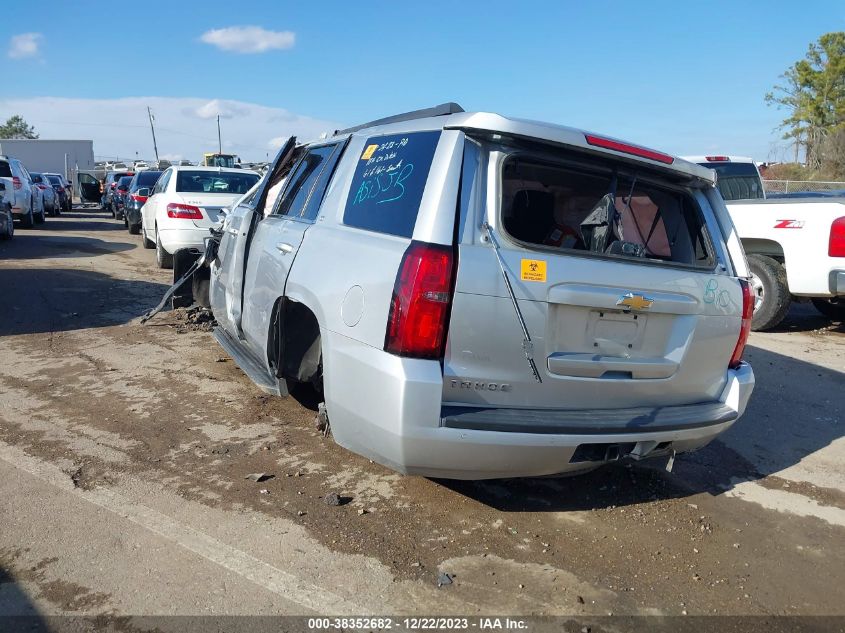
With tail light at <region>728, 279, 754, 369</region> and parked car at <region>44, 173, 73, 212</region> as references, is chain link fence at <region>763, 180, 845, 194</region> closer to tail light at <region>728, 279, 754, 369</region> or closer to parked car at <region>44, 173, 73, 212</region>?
tail light at <region>728, 279, 754, 369</region>

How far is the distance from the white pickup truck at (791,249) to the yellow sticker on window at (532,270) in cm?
537

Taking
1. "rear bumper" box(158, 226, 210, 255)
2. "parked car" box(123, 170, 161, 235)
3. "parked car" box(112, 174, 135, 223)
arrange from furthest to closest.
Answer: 1. "parked car" box(112, 174, 135, 223)
2. "parked car" box(123, 170, 161, 235)
3. "rear bumper" box(158, 226, 210, 255)

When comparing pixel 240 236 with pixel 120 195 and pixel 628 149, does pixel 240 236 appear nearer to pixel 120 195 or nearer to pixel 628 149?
pixel 628 149

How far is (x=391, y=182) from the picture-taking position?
3.68 meters

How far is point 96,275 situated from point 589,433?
1013 cm

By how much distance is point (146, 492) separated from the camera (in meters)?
3.96

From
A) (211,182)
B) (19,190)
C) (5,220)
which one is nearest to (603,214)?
(211,182)

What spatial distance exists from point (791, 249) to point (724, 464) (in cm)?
467

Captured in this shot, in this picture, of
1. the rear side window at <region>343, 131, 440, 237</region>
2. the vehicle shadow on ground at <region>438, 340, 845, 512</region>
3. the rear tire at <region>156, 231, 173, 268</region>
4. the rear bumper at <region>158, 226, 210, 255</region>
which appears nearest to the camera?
the rear side window at <region>343, 131, 440, 237</region>

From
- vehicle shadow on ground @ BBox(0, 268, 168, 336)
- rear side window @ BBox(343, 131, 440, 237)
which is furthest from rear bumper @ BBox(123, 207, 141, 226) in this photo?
rear side window @ BBox(343, 131, 440, 237)

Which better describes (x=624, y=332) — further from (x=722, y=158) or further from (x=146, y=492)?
(x=722, y=158)

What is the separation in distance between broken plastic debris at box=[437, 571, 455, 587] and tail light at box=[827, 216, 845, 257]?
22.3ft

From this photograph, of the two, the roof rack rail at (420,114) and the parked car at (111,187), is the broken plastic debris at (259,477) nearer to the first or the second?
the roof rack rail at (420,114)

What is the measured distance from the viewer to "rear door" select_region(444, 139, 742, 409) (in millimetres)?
3230
